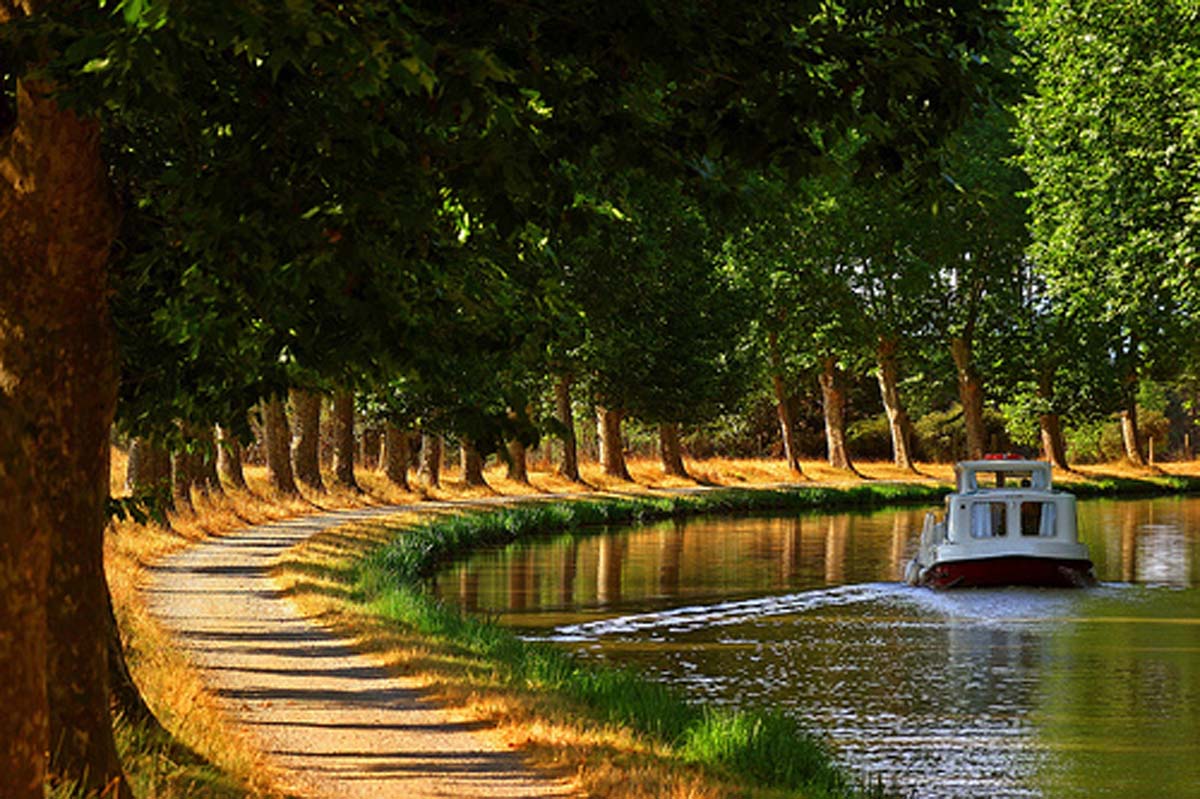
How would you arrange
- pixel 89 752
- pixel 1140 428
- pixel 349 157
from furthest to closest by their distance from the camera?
pixel 1140 428, pixel 89 752, pixel 349 157

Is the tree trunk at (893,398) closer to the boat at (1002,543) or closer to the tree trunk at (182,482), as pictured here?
the boat at (1002,543)

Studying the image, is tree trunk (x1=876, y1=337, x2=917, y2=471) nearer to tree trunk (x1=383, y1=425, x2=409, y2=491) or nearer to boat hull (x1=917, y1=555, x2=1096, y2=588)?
tree trunk (x1=383, y1=425, x2=409, y2=491)

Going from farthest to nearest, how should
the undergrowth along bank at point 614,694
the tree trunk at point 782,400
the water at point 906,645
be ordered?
1. the tree trunk at point 782,400
2. the water at point 906,645
3. the undergrowth along bank at point 614,694

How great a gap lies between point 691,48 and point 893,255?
209 feet

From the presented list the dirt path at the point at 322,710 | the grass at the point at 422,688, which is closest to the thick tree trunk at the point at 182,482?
the grass at the point at 422,688

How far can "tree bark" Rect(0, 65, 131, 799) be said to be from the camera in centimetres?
862

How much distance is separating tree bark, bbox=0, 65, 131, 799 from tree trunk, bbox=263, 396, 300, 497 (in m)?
32.2

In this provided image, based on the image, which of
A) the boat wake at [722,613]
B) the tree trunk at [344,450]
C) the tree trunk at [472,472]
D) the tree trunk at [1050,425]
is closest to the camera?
the boat wake at [722,613]

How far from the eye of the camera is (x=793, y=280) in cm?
6856

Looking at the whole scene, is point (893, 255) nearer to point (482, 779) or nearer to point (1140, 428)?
point (1140, 428)

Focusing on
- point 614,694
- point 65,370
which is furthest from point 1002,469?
point 65,370

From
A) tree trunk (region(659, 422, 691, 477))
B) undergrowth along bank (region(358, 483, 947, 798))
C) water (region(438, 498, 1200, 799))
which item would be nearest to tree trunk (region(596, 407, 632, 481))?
tree trunk (region(659, 422, 691, 477))

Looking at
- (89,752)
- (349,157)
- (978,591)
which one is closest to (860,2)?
(349,157)

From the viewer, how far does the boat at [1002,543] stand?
33531mm
